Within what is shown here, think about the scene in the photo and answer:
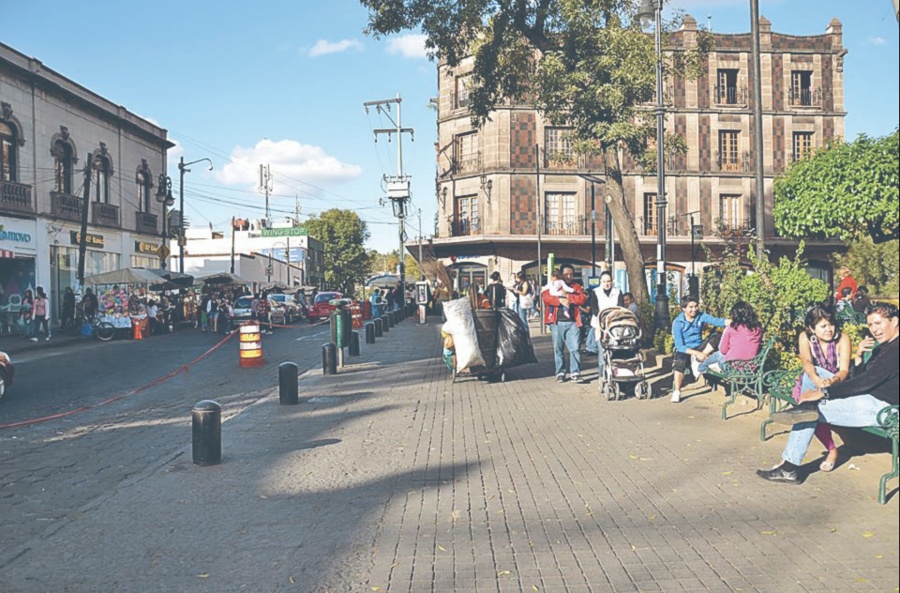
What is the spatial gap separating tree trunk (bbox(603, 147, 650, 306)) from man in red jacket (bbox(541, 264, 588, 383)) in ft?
13.4

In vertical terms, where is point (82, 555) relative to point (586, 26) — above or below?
below

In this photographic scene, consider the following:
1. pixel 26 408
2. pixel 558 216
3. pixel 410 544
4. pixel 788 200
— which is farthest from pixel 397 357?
pixel 558 216

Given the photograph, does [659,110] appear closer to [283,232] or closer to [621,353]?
[621,353]

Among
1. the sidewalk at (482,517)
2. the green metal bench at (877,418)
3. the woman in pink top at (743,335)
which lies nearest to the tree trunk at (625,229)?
the green metal bench at (877,418)

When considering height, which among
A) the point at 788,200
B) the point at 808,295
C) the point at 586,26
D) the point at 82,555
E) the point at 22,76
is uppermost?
the point at 22,76

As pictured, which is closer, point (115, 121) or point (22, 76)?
point (22, 76)

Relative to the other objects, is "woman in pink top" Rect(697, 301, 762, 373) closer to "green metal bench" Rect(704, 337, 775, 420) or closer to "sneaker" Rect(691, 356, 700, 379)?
"green metal bench" Rect(704, 337, 775, 420)

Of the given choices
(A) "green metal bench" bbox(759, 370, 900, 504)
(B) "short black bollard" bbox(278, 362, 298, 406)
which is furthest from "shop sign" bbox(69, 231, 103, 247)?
(A) "green metal bench" bbox(759, 370, 900, 504)

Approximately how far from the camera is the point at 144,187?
4203 centimetres

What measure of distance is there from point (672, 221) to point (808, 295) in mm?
32474

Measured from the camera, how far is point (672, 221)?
41750mm

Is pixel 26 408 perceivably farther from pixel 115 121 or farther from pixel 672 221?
pixel 672 221

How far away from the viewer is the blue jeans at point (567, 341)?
40.4ft

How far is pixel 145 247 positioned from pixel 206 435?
36.9 metres
